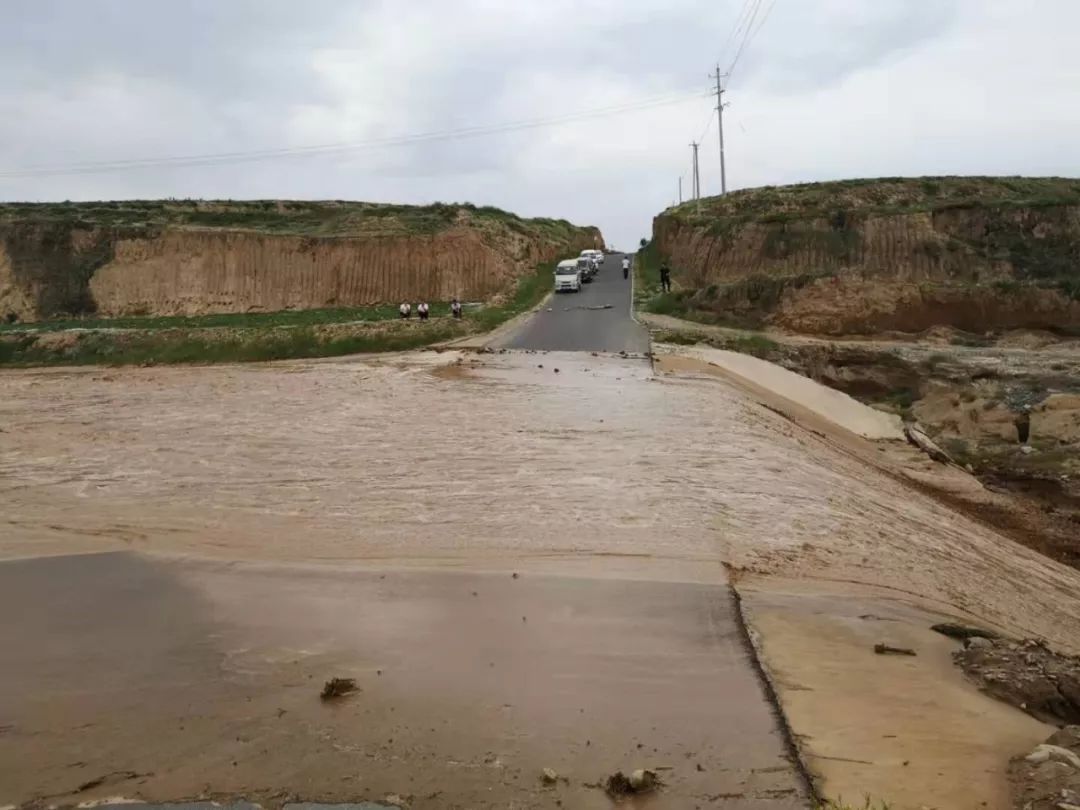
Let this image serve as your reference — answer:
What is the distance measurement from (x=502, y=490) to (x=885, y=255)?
1224 inches

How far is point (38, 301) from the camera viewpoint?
156 ft

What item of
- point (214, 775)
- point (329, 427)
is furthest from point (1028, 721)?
point (329, 427)

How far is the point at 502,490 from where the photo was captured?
1370 centimetres

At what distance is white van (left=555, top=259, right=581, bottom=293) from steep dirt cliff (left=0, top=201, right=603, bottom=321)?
372 cm

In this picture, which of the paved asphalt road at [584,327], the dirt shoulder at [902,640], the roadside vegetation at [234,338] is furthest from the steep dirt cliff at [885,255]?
the dirt shoulder at [902,640]

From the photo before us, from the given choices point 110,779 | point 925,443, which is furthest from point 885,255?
point 110,779

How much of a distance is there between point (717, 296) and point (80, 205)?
43.4 m

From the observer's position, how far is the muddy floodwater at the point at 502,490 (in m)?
11.0

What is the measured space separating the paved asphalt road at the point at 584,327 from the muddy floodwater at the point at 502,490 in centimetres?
581

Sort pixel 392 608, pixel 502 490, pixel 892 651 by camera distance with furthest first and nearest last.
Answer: pixel 502 490, pixel 392 608, pixel 892 651

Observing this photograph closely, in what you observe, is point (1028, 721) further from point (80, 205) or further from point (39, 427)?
point (80, 205)

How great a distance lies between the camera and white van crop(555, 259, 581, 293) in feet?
141

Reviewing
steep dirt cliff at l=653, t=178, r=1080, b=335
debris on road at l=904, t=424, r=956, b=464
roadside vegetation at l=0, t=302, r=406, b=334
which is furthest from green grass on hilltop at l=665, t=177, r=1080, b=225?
debris on road at l=904, t=424, r=956, b=464

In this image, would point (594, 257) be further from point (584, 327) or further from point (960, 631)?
point (960, 631)
